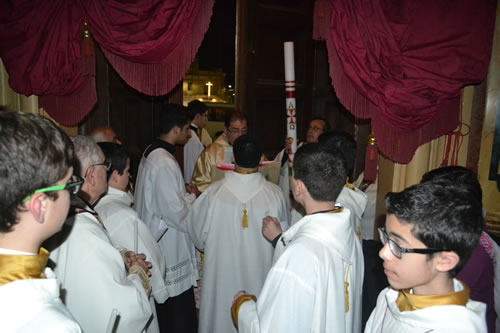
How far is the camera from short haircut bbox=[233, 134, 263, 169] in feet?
8.29

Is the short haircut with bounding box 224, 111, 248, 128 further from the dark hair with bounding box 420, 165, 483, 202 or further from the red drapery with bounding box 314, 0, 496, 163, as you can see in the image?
the dark hair with bounding box 420, 165, 483, 202

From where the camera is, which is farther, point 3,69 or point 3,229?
point 3,69

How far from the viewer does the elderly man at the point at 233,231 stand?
264 centimetres

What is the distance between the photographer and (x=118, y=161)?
2143 mm

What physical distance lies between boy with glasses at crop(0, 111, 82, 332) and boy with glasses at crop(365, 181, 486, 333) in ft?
3.26

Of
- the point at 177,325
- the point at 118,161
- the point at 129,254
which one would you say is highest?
the point at 118,161

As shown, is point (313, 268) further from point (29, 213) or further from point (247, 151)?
point (247, 151)

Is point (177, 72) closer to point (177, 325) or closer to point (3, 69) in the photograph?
point (3, 69)

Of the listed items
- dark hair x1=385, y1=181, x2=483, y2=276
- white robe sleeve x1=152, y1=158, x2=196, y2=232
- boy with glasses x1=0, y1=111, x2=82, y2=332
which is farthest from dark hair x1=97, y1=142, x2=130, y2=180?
dark hair x1=385, y1=181, x2=483, y2=276

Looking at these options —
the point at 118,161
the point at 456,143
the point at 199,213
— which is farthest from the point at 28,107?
the point at 456,143

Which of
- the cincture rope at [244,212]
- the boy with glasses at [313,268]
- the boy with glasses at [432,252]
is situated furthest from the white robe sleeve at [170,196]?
the boy with glasses at [432,252]

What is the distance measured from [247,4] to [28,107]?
2.32 m

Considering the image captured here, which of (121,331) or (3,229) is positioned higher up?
(3,229)

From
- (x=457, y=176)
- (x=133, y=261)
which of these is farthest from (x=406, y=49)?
(x=133, y=261)
